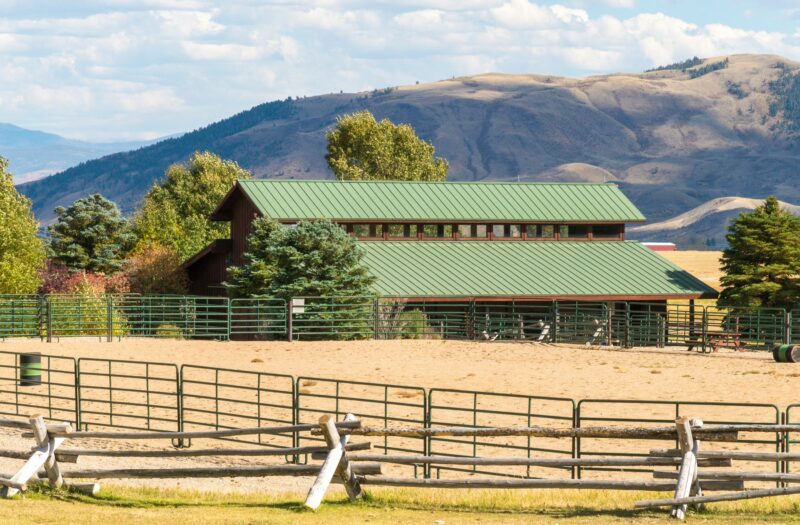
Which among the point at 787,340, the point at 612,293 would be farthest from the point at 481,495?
the point at 612,293

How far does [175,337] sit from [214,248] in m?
10.8

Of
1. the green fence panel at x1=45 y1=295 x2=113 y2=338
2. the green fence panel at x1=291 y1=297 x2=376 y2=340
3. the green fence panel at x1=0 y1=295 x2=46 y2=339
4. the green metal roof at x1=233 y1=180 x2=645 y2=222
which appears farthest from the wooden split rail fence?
the green metal roof at x1=233 y1=180 x2=645 y2=222

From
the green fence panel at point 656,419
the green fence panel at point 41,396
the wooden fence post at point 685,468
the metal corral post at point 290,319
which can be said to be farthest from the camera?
the metal corral post at point 290,319

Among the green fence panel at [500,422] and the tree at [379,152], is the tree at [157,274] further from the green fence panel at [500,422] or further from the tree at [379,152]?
the green fence panel at [500,422]

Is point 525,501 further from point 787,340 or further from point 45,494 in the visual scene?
point 787,340

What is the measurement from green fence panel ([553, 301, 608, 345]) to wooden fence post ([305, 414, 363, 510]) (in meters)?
31.9

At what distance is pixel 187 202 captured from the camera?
97812 millimetres

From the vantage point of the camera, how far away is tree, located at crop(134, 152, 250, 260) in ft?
274

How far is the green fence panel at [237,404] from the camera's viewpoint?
72.0 feet

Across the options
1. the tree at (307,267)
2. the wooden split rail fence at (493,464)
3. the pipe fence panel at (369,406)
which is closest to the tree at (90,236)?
the tree at (307,267)

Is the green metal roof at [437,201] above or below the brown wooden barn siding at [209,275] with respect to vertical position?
above

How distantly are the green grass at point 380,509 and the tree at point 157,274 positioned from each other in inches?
1772

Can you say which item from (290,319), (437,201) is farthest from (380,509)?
(437,201)

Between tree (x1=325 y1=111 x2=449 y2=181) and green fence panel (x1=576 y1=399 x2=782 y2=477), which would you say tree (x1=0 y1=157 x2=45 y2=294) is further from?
green fence panel (x1=576 y1=399 x2=782 y2=477)
